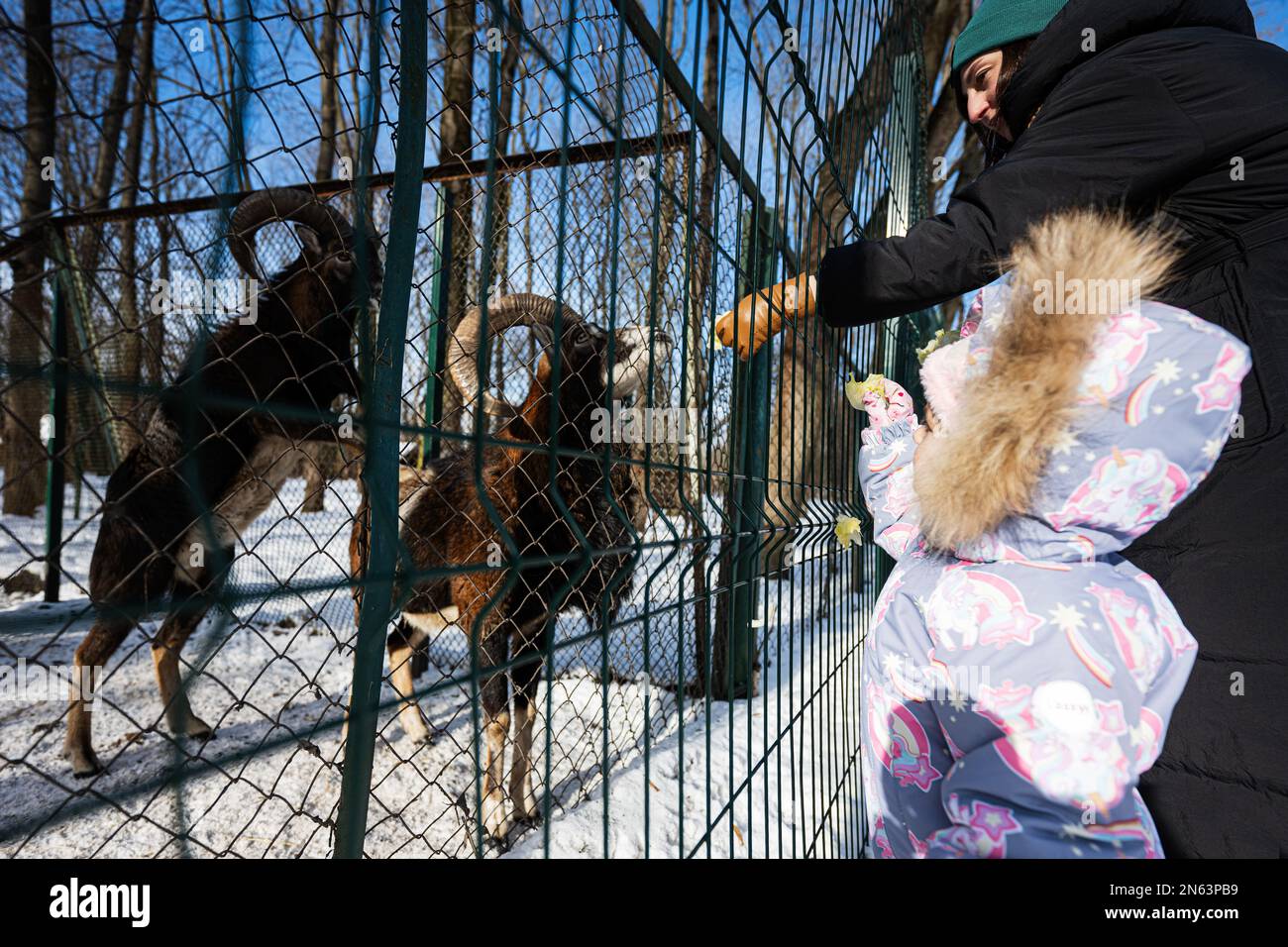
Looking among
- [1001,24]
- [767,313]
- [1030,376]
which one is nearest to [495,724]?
[767,313]

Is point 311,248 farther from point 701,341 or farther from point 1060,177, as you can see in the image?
point 701,341

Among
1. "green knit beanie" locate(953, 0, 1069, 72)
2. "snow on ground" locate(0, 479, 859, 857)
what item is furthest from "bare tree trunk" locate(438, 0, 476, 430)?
"green knit beanie" locate(953, 0, 1069, 72)

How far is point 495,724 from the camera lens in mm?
2838

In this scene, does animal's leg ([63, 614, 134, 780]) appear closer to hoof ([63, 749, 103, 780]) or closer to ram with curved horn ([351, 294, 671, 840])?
hoof ([63, 749, 103, 780])

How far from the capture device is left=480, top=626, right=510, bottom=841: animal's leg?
273cm

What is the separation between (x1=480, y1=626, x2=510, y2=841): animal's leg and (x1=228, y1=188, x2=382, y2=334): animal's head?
143 cm

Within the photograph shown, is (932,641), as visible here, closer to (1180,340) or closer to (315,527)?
(1180,340)

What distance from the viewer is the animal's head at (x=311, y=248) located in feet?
5.36

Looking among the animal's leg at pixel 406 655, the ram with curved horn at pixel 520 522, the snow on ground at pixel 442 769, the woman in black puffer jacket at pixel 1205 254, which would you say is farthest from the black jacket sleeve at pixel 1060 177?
Answer: the animal's leg at pixel 406 655

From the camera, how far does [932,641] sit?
1.22 m

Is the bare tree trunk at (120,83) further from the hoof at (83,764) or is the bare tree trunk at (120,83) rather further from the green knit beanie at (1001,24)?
the hoof at (83,764)
